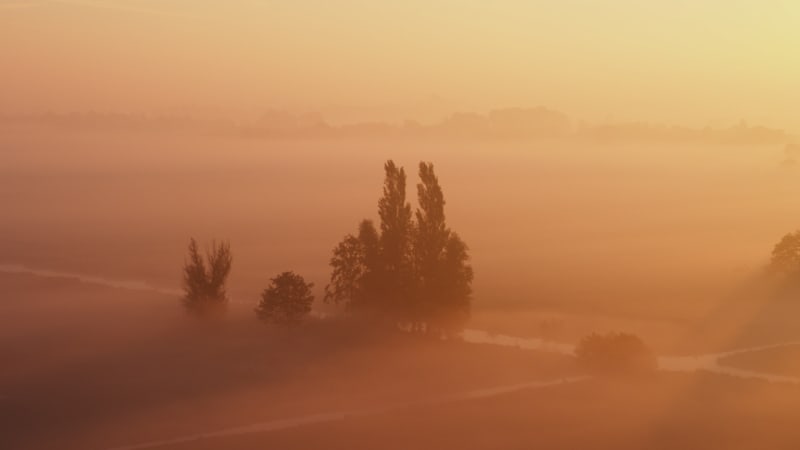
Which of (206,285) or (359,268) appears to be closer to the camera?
(359,268)

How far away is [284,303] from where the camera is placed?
53.6 meters

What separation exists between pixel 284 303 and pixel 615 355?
19.1m

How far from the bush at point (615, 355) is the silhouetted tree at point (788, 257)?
2406 cm

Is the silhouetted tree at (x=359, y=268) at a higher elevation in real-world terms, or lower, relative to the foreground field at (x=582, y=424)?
higher

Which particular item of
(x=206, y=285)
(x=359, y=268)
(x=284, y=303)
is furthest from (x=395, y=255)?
(x=206, y=285)

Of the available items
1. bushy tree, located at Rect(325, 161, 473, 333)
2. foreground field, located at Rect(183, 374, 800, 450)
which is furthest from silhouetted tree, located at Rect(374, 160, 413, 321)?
foreground field, located at Rect(183, 374, 800, 450)

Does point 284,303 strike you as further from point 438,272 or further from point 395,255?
point 438,272

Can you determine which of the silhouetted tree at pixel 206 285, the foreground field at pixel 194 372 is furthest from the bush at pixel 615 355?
the silhouetted tree at pixel 206 285

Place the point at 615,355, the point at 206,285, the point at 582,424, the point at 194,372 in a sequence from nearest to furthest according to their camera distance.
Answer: the point at 582,424, the point at 194,372, the point at 615,355, the point at 206,285

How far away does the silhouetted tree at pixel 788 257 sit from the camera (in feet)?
213

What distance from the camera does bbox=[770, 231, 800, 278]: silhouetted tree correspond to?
213ft

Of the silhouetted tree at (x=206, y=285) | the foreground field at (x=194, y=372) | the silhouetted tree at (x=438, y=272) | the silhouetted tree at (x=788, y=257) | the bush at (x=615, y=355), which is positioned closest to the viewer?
the foreground field at (x=194, y=372)

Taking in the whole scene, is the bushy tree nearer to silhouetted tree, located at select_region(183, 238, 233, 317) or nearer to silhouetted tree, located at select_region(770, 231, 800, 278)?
silhouetted tree, located at select_region(183, 238, 233, 317)

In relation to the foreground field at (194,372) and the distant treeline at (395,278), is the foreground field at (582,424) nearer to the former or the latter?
the foreground field at (194,372)
